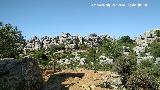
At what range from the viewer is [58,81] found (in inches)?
1591

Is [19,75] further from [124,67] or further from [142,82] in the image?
[124,67]

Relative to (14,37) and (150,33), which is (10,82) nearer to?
(14,37)

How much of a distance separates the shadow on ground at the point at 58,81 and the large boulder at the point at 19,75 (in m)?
3.52

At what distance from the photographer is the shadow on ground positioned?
3747cm

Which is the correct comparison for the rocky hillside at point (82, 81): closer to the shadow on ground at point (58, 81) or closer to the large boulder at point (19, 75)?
the shadow on ground at point (58, 81)

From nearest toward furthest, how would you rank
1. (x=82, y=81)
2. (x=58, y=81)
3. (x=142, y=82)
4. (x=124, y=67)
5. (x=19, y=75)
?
(x=19, y=75) < (x=142, y=82) < (x=82, y=81) < (x=58, y=81) < (x=124, y=67)

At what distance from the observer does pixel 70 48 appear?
17412cm

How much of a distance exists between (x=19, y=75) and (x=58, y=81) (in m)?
9.09

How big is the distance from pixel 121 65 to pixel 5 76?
690 inches

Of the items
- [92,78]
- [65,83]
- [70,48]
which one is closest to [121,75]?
[92,78]

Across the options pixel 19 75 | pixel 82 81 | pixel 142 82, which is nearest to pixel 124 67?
pixel 142 82

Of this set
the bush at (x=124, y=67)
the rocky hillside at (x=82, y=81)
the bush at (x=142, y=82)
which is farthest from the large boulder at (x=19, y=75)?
the bush at (x=124, y=67)

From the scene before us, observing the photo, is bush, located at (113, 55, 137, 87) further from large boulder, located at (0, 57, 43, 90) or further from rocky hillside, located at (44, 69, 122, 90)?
large boulder, located at (0, 57, 43, 90)

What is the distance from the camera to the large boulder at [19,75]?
103 ft
